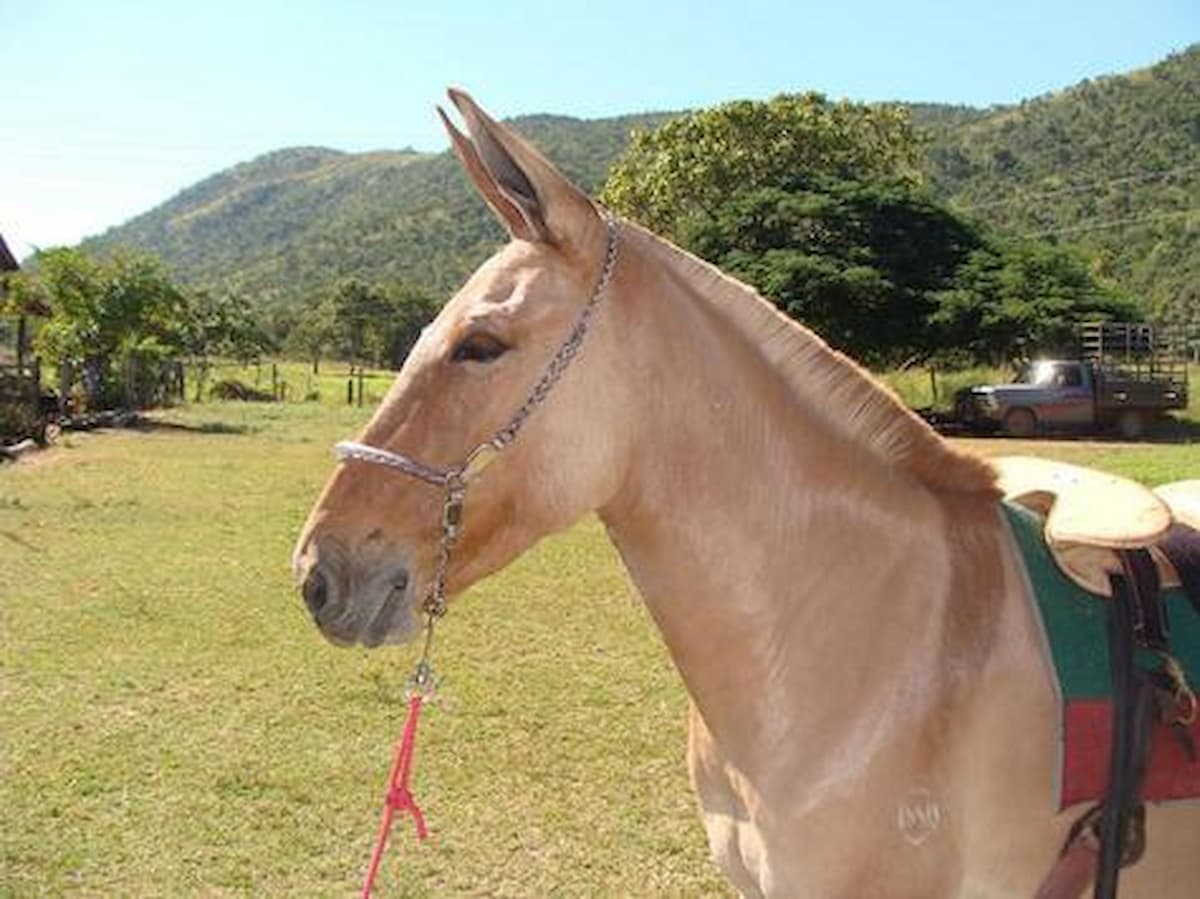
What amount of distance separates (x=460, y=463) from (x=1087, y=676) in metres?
1.10

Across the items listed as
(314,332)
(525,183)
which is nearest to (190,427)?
(525,183)

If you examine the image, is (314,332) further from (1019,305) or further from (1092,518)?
(1092,518)

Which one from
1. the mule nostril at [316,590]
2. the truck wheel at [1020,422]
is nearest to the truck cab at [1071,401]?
the truck wheel at [1020,422]

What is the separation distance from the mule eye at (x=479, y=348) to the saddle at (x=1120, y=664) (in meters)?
0.96

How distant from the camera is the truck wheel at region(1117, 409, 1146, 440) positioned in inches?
927

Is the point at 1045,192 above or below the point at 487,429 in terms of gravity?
above

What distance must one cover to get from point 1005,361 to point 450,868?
28.5 meters

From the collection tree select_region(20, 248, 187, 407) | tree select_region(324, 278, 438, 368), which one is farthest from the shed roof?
tree select_region(324, 278, 438, 368)

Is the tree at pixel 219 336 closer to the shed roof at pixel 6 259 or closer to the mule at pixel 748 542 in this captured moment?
the shed roof at pixel 6 259

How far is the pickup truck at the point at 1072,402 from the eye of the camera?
2317cm

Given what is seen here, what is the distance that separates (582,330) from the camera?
5.60 feet

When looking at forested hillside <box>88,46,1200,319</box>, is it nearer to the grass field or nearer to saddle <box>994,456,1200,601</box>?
the grass field

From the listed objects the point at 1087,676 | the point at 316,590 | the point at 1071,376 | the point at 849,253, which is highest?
the point at 849,253

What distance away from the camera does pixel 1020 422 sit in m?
23.3
